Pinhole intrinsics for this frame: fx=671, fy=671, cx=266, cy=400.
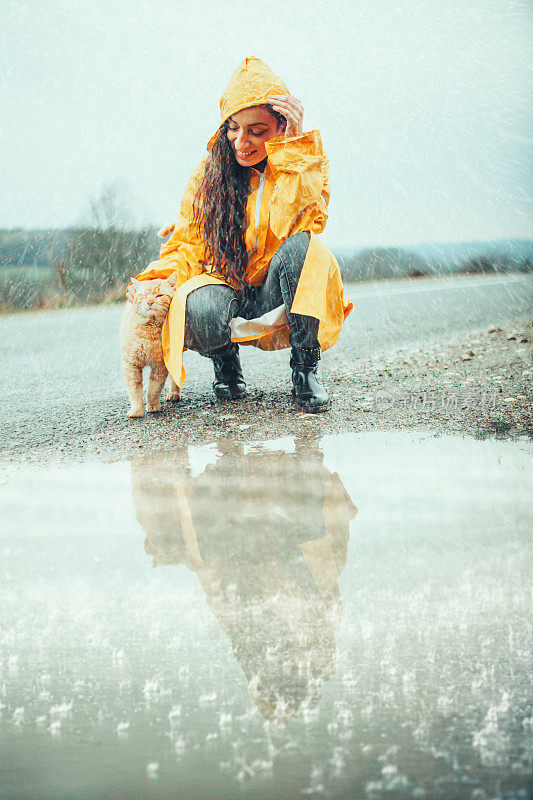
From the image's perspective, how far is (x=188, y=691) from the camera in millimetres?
894

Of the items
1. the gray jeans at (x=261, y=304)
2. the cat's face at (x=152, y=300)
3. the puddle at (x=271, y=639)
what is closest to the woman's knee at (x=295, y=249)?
the gray jeans at (x=261, y=304)

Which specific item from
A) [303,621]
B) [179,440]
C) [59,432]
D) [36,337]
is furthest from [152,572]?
[36,337]

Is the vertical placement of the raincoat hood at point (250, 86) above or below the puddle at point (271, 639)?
above

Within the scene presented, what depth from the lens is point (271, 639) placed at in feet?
3.28

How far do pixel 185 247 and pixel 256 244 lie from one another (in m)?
0.27

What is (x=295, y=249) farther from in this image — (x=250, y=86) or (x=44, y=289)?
(x=44, y=289)

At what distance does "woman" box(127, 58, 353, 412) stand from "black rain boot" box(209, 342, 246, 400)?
98mm

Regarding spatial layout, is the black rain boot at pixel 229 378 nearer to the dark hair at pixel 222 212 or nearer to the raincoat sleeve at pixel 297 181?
the dark hair at pixel 222 212

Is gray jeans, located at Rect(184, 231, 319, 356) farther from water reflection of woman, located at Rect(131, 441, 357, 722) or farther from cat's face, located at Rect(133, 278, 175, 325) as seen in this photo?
water reflection of woman, located at Rect(131, 441, 357, 722)

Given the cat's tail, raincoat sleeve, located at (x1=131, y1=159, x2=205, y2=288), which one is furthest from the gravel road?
the cat's tail

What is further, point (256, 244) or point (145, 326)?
point (256, 244)

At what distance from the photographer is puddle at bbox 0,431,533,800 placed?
0.76m

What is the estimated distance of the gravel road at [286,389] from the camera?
90.1 inches

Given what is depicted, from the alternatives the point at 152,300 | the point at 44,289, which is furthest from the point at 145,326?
Answer: the point at 44,289
